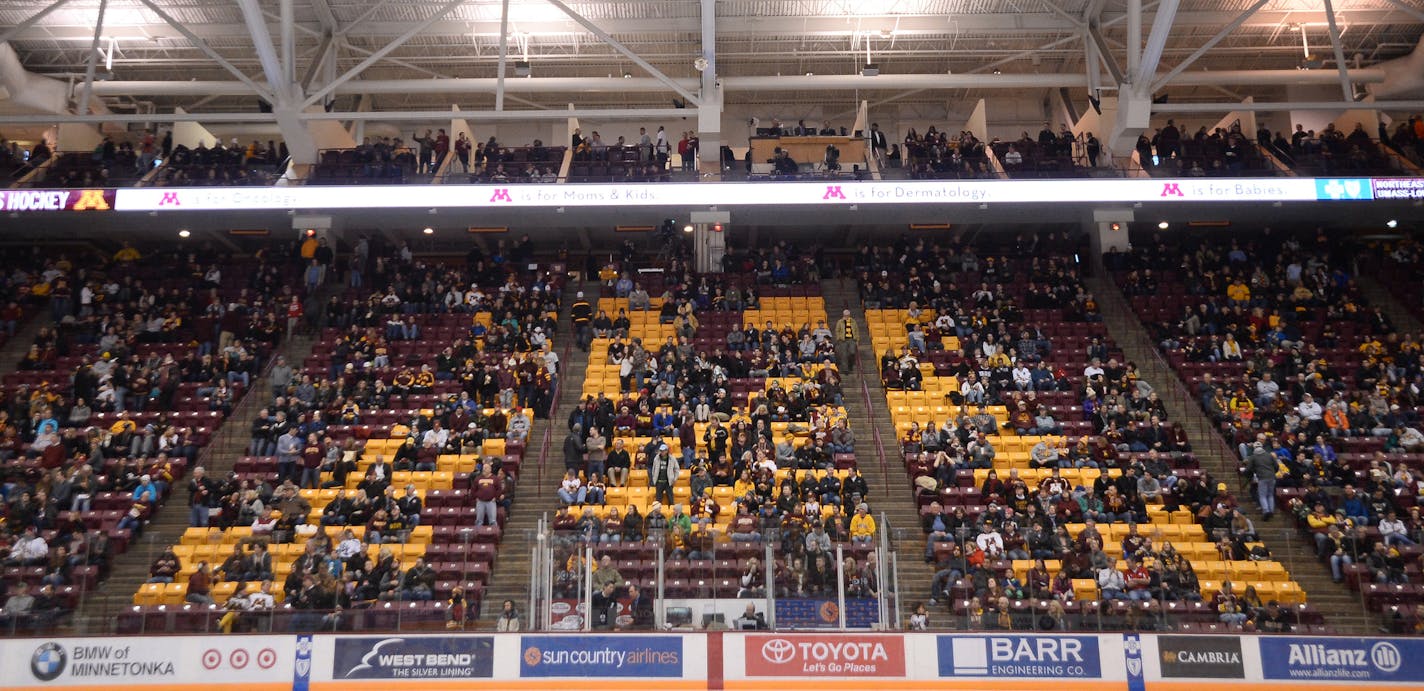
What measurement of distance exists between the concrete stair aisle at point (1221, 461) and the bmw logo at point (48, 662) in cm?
1489

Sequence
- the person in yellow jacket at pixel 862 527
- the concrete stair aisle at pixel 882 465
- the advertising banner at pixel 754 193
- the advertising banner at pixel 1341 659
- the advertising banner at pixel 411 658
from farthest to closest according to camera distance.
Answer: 1. the advertising banner at pixel 754 193
2. the concrete stair aisle at pixel 882 465
3. the person in yellow jacket at pixel 862 527
4. the advertising banner at pixel 411 658
5. the advertising banner at pixel 1341 659

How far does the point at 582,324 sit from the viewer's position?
78.6 feet

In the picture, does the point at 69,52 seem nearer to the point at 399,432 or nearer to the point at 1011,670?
the point at 399,432

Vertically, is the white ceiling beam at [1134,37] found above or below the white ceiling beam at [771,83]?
below

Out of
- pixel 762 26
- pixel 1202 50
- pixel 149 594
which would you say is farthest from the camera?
pixel 762 26

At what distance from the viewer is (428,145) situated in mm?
24781

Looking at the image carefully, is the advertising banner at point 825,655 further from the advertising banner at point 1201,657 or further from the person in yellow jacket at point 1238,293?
the person in yellow jacket at point 1238,293

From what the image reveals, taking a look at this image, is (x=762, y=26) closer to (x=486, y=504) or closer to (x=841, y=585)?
(x=486, y=504)

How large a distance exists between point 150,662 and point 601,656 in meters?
5.18

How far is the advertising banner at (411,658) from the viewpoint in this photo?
510 inches

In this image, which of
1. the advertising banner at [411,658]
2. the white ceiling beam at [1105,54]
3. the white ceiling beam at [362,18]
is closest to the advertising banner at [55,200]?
the white ceiling beam at [362,18]

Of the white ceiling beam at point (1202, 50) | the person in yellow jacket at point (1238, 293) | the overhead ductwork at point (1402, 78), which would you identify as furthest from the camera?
the overhead ductwork at point (1402, 78)

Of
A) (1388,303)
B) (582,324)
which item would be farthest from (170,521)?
(1388,303)

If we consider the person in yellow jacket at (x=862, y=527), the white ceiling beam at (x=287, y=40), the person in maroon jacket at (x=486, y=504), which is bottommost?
the person in yellow jacket at (x=862, y=527)
